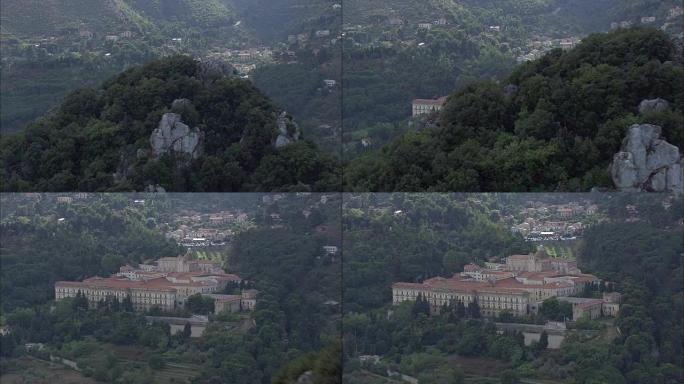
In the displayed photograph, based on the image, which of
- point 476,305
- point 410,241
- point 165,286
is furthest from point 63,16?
point 476,305

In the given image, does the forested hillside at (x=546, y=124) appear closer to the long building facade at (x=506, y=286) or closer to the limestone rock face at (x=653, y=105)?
the limestone rock face at (x=653, y=105)

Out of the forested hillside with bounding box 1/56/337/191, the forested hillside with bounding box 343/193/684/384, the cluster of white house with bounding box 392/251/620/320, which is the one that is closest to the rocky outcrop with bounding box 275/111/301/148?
the forested hillside with bounding box 1/56/337/191

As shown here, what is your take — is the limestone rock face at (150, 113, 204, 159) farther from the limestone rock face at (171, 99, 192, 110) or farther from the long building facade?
the long building facade

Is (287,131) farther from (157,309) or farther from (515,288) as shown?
(515,288)

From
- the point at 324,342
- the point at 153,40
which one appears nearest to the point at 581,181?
the point at 324,342

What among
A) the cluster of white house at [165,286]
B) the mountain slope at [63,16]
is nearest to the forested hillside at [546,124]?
the cluster of white house at [165,286]
